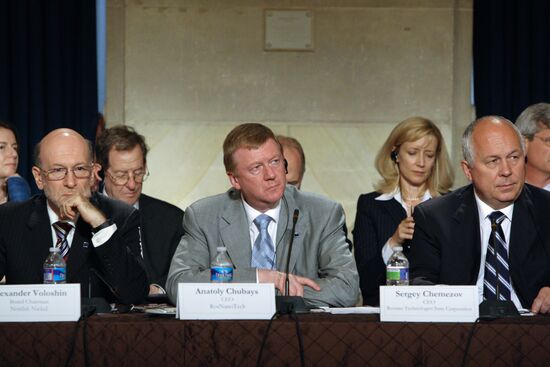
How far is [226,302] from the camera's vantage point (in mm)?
3070

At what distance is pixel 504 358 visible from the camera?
2.93 metres

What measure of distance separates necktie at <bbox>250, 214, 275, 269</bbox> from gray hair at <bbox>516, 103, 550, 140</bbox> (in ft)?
5.19

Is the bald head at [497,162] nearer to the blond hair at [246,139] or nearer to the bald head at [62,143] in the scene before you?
the blond hair at [246,139]

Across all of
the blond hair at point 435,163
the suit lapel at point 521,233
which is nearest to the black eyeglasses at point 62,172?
the blond hair at point 435,163

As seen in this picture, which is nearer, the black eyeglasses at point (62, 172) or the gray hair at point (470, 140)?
→ the gray hair at point (470, 140)

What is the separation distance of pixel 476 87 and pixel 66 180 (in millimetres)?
3084

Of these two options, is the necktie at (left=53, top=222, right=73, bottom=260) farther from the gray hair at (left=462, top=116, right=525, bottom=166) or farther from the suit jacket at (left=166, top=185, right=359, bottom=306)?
the gray hair at (left=462, top=116, right=525, bottom=166)

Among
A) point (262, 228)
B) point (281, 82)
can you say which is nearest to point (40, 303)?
point (262, 228)

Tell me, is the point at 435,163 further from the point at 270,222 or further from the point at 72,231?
the point at 72,231

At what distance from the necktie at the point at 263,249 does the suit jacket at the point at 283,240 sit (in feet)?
0.08

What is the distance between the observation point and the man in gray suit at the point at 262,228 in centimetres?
395

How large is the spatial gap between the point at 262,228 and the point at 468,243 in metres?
0.82

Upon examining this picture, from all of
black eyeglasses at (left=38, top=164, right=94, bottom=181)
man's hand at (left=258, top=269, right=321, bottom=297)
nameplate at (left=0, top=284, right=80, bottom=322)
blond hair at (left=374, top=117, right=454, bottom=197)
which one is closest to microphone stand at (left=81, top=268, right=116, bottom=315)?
nameplate at (left=0, top=284, right=80, bottom=322)

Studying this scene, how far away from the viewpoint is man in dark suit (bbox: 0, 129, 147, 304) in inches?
150
